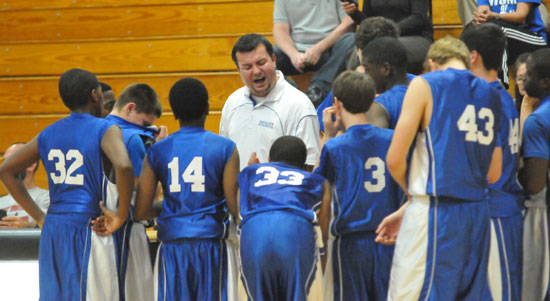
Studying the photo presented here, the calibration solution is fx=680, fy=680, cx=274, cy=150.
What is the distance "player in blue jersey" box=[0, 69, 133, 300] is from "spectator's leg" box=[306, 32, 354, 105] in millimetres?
2352

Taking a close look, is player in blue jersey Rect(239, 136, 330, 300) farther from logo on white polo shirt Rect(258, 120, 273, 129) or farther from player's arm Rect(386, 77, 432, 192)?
logo on white polo shirt Rect(258, 120, 273, 129)

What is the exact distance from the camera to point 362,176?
3.27m

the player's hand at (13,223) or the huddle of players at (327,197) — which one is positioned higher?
the huddle of players at (327,197)

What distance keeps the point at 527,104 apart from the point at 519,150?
55cm

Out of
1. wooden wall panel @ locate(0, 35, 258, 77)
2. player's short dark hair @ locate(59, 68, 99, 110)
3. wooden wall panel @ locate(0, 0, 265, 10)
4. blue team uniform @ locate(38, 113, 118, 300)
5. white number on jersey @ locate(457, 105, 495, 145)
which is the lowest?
blue team uniform @ locate(38, 113, 118, 300)

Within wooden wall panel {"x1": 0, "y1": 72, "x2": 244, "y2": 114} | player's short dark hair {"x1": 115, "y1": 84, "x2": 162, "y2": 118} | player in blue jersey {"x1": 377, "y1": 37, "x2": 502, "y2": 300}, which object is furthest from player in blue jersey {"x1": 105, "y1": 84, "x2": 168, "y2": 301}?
wooden wall panel {"x1": 0, "y1": 72, "x2": 244, "y2": 114}

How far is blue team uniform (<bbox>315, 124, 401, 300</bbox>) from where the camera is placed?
10.7 feet

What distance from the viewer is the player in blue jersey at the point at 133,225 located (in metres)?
3.61

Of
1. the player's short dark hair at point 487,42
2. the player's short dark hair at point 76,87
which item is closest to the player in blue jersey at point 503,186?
the player's short dark hair at point 487,42

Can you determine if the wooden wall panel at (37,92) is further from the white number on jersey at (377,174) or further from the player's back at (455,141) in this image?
the player's back at (455,141)

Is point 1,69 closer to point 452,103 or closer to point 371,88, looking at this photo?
point 371,88

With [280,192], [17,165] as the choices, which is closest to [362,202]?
[280,192]

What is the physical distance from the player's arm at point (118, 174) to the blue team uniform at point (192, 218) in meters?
0.16

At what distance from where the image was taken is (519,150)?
11.6 ft
